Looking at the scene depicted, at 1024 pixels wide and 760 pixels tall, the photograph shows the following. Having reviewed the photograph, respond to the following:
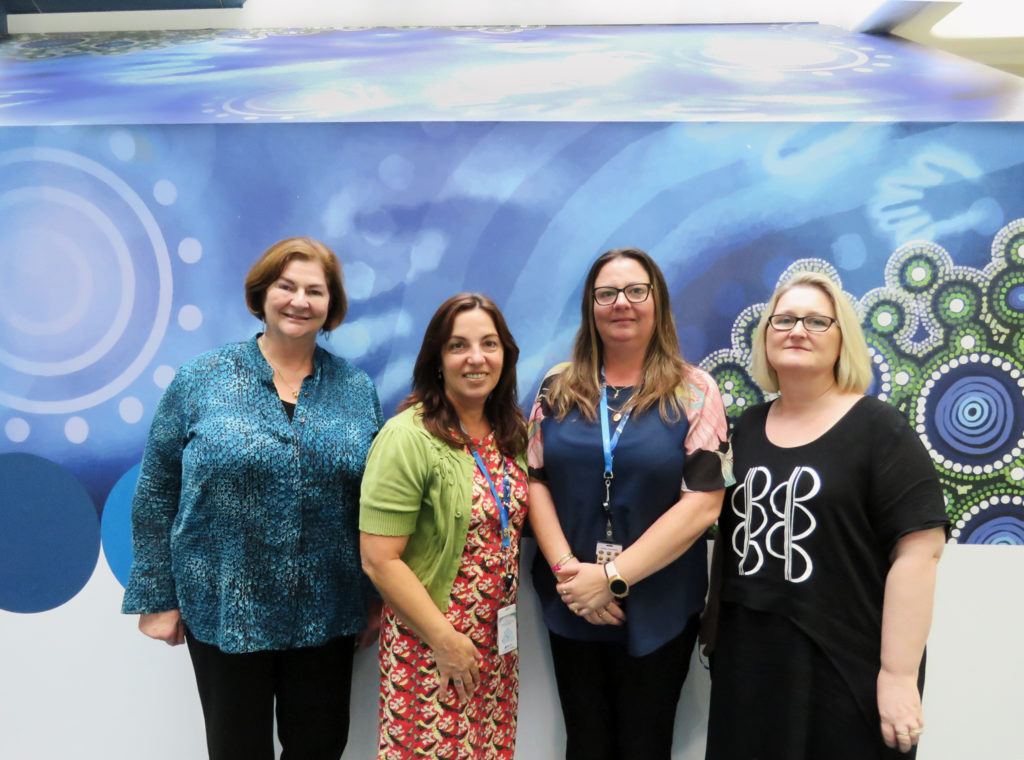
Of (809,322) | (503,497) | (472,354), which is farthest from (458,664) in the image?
(809,322)

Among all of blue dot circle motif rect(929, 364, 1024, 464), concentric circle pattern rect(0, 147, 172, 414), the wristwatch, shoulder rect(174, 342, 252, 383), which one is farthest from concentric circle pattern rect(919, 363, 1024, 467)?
concentric circle pattern rect(0, 147, 172, 414)

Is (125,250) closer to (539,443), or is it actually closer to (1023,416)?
(539,443)

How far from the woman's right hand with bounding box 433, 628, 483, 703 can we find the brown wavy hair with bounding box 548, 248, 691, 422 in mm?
613

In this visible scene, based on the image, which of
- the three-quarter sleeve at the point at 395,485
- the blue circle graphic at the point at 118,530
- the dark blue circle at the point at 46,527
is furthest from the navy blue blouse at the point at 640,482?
the dark blue circle at the point at 46,527

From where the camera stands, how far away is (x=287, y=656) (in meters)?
1.65

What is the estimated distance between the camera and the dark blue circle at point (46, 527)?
209cm

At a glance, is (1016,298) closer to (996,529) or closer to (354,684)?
(996,529)

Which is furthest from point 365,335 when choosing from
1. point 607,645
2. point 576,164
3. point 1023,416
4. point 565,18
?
point 1023,416

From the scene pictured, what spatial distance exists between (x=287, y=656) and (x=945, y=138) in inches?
99.5

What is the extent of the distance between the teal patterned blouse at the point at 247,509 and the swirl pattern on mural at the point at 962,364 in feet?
5.55

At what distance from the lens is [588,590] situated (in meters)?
1.50

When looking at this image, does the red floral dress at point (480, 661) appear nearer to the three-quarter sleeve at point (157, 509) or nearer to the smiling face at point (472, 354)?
the smiling face at point (472, 354)

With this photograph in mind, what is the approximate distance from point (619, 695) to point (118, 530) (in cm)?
173

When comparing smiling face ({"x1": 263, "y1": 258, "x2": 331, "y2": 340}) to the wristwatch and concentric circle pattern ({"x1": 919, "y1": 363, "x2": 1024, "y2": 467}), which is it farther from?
concentric circle pattern ({"x1": 919, "y1": 363, "x2": 1024, "y2": 467})
